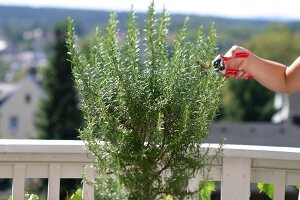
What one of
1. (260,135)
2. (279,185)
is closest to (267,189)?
(279,185)

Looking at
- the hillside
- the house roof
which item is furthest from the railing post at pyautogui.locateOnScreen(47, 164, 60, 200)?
the hillside

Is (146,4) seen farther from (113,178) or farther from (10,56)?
(10,56)

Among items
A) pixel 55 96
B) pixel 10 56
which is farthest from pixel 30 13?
pixel 55 96

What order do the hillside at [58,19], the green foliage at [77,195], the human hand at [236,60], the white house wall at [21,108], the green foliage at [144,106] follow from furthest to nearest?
the hillside at [58,19] → the white house wall at [21,108] → the green foliage at [77,195] → the human hand at [236,60] → the green foliage at [144,106]

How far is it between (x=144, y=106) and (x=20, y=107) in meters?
64.6

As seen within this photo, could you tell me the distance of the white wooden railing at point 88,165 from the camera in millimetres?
2961

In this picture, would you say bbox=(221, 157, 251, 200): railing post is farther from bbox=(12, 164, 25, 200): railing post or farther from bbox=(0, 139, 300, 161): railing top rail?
bbox=(12, 164, 25, 200): railing post

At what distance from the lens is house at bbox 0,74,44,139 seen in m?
64.7

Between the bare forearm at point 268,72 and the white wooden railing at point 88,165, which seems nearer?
the bare forearm at point 268,72

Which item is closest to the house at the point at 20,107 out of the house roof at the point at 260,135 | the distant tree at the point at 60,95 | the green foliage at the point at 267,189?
the distant tree at the point at 60,95

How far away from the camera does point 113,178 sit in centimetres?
229

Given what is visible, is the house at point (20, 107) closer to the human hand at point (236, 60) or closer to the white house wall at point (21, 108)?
the white house wall at point (21, 108)

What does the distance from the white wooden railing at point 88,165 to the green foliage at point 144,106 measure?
64 cm

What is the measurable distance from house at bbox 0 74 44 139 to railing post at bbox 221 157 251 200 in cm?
6181
